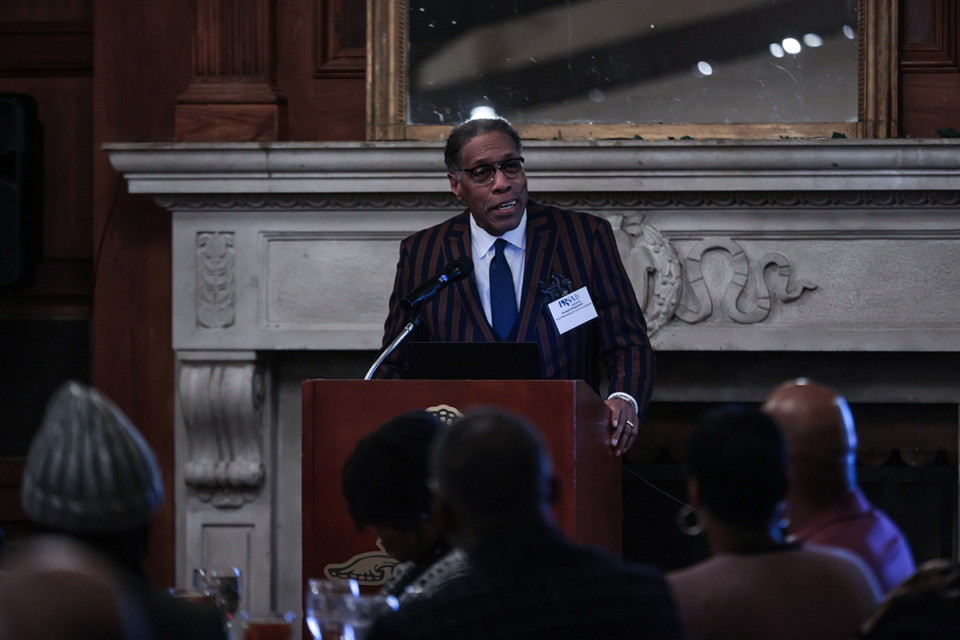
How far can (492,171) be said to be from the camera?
2.85 metres

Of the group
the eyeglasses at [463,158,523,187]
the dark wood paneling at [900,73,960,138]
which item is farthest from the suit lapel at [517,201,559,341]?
the dark wood paneling at [900,73,960,138]

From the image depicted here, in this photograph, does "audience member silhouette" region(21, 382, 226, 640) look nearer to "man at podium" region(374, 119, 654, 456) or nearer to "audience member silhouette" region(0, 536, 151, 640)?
"audience member silhouette" region(0, 536, 151, 640)

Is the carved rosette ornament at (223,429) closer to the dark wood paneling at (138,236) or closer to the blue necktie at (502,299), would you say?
the dark wood paneling at (138,236)

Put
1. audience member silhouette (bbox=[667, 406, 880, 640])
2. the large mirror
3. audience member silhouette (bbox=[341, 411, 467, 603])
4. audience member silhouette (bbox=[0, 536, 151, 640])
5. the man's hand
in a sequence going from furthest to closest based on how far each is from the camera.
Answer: the large mirror < the man's hand < audience member silhouette (bbox=[341, 411, 467, 603]) < audience member silhouette (bbox=[667, 406, 880, 640]) < audience member silhouette (bbox=[0, 536, 151, 640])

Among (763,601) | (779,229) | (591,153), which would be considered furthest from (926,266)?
(763,601)

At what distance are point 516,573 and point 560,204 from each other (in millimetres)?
2791

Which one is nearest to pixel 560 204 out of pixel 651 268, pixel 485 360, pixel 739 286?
pixel 651 268

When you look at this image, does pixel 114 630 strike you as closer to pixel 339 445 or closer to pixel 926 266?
pixel 339 445

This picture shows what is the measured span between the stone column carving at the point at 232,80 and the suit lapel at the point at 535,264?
1.41 metres

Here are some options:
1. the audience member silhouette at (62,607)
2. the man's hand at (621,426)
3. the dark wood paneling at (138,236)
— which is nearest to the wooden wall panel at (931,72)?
the man's hand at (621,426)

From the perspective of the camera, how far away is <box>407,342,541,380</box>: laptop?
2.31 m

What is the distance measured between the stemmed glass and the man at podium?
3.76 feet

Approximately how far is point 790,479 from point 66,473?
78 cm

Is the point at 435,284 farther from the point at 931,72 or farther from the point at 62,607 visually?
the point at 931,72
